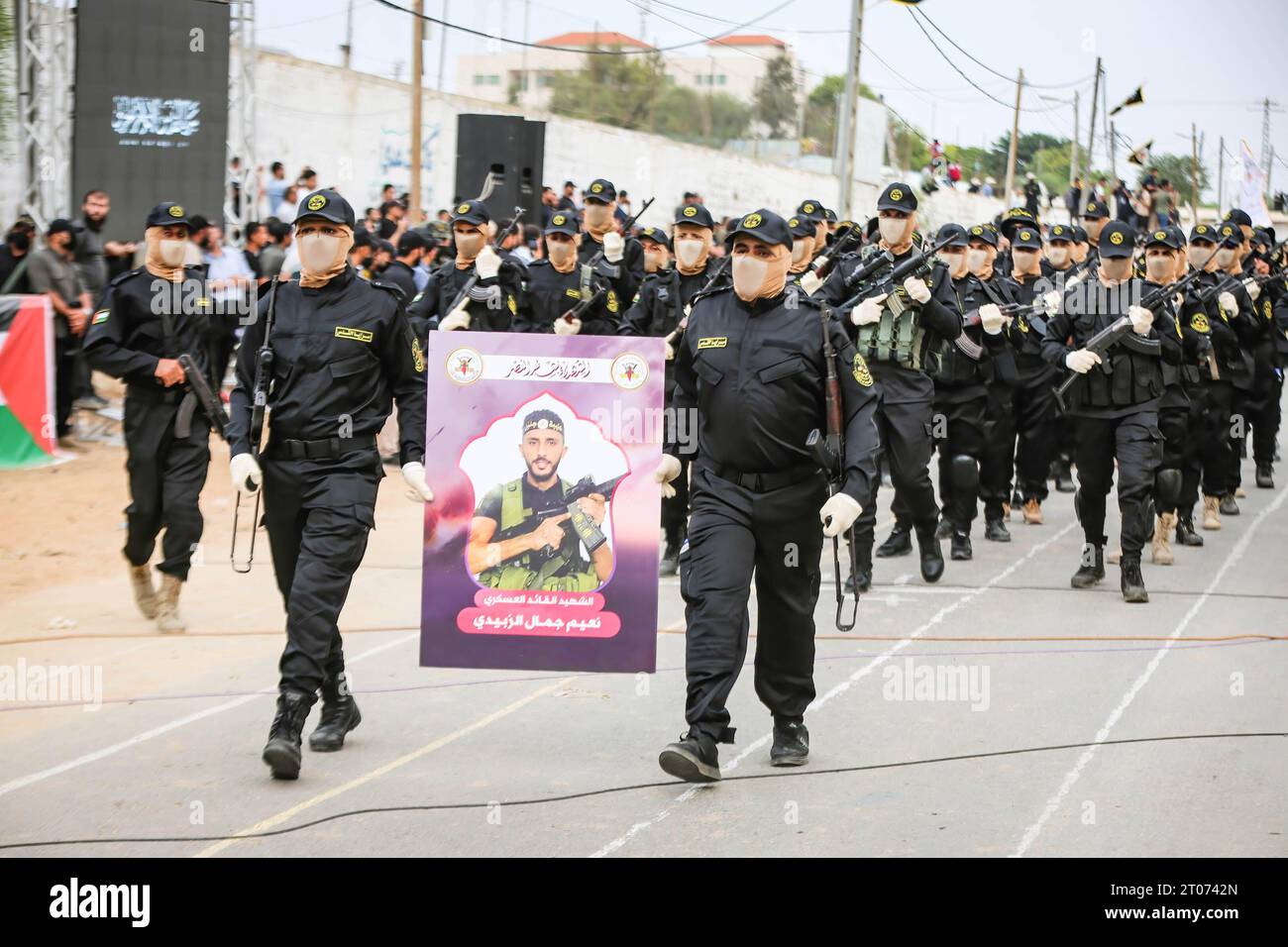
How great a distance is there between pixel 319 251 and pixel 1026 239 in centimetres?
793

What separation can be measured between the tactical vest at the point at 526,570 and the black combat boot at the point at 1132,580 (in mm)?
4503

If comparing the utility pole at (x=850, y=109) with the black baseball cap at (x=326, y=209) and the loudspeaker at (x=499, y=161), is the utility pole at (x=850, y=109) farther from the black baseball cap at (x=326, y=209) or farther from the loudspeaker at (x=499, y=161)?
the black baseball cap at (x=326, y=209)

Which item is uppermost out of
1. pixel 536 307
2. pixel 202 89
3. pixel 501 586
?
pixel 202 89

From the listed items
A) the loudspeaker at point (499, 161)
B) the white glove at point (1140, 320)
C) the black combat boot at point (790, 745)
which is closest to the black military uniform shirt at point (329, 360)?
the black combat boot at point (790, 745)

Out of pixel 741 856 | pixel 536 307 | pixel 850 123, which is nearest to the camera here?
pixel 741 856

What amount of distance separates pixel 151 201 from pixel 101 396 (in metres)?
3.07

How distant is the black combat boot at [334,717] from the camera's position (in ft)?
21.6

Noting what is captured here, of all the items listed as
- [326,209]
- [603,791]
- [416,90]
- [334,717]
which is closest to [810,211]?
[326,209]

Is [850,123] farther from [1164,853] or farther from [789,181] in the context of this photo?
[1164,853]

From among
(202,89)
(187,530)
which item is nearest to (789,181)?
(202,89)

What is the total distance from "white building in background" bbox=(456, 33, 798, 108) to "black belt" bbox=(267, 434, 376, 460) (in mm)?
25352

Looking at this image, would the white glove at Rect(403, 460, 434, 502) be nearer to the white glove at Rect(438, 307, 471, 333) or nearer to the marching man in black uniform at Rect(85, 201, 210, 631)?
the marching man in black uniform at Rect(85, 201, 210, 631)

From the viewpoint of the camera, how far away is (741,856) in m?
5.29

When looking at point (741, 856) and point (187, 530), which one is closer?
point (741, 856)
